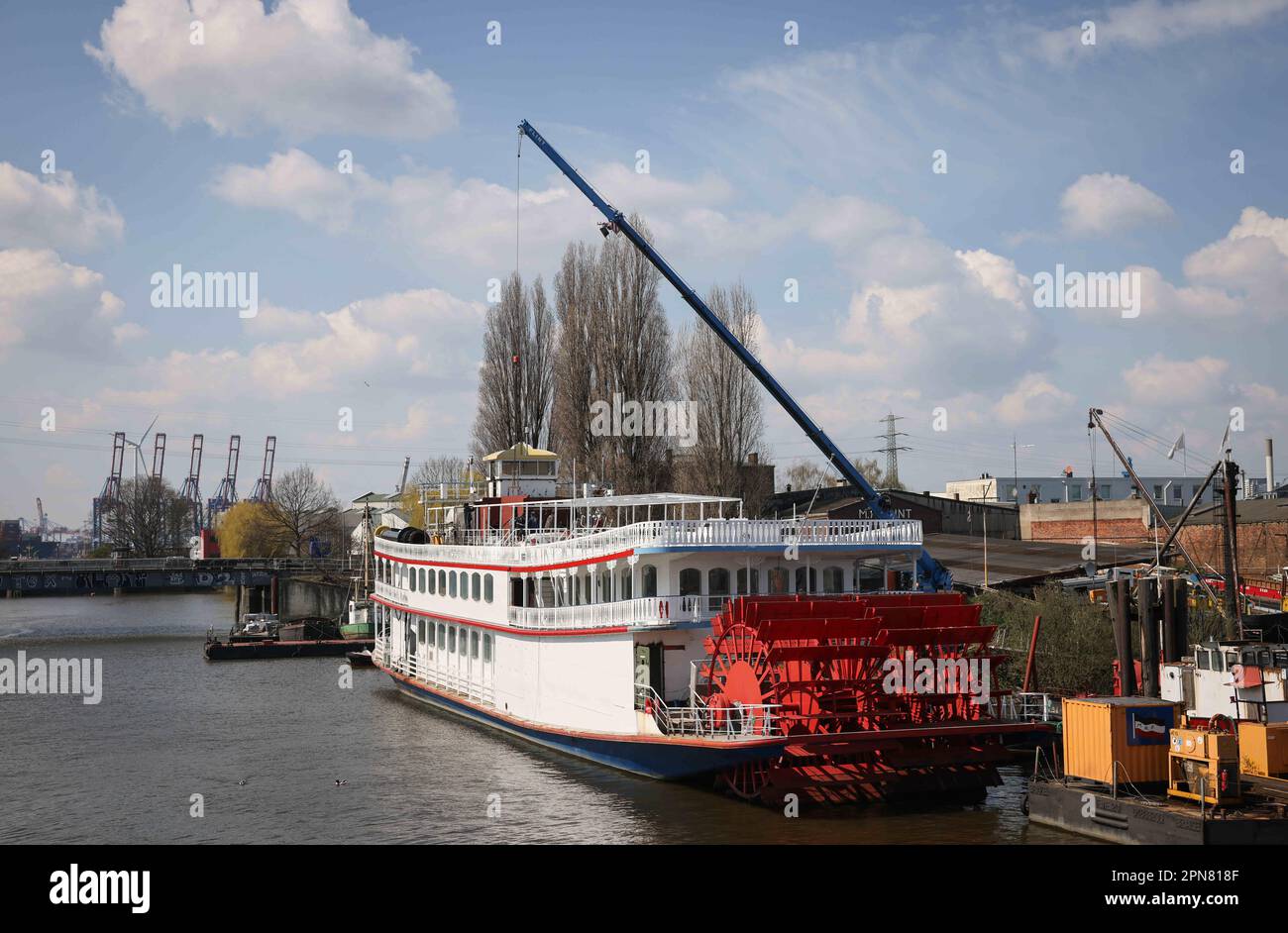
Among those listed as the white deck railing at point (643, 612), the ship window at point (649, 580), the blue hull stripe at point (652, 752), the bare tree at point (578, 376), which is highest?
the bare tree at point (578, 376)

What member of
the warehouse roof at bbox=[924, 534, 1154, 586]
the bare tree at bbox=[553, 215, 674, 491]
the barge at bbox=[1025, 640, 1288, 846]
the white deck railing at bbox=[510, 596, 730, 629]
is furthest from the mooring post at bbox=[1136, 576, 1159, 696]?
the bare tree at bbox=[553, 215, 674, 491]

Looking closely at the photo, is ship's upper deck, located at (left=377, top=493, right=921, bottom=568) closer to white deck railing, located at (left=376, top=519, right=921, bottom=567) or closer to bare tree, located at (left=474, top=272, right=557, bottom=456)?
white deck railing, located at (left=376, top=519, right=921, bottom=567)

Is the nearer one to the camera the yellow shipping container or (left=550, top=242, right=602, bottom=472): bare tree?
the yellow shipping container

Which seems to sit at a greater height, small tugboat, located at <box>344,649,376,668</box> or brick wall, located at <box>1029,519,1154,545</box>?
brick wall, located at <box>1029,519,1154,545</box>

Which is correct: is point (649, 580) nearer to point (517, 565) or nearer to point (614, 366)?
point (517, 565)

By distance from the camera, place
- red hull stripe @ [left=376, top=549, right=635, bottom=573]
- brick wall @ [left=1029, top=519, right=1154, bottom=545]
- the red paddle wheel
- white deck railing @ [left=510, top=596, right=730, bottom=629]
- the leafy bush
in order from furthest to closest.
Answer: brick wall @ [left=1029, top=519, right=1154, bottom=545] < the leafy bush < red hull stripe @ [left=376, top=549, right=635, bottom=573] < white deck railing @ [left=510, top=596, right=730, bottom=629] < the red paddle wheel

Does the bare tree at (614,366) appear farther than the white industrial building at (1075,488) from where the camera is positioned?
No

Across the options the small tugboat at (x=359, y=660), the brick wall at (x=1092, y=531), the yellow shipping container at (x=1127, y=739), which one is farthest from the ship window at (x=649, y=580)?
the brick wall at (x=1092, y=531)

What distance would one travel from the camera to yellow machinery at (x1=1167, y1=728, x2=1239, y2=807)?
1608 centimetres

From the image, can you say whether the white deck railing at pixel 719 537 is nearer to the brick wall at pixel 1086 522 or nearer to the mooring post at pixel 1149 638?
the mooring post at pixel 1149 638

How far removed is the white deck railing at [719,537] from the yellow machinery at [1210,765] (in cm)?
705

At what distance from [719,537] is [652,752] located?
3.90 metres

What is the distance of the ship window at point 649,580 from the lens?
2189 centimetres

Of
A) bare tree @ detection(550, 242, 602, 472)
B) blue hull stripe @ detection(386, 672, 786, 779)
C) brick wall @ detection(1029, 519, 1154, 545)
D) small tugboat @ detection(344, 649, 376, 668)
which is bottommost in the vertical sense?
small tugboat @ detection(344, 649, 376, 668)
